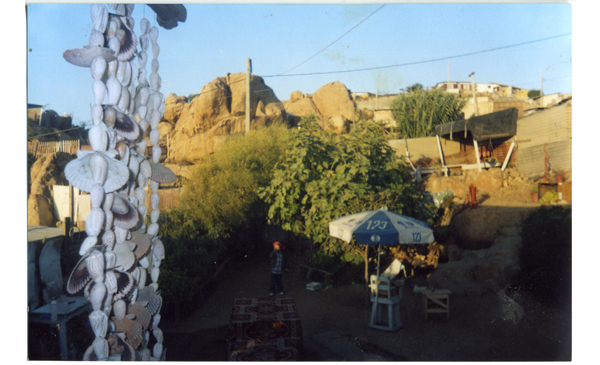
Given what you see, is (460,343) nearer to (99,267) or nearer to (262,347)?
(262,347)

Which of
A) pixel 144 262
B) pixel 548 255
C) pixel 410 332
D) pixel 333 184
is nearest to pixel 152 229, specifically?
pixel 144 262

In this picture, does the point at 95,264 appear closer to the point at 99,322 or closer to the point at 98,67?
the point at 99,322

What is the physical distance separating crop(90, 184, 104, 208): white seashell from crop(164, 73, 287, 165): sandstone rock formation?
49.2 feet

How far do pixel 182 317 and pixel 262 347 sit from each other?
3144mm

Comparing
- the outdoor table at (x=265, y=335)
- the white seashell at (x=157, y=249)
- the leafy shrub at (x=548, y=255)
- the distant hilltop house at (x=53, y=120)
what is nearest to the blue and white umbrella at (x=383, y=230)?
the outdoor table at (x=265, y=335)

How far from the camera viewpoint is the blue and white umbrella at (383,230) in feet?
19.0

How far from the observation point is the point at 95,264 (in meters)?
3.45

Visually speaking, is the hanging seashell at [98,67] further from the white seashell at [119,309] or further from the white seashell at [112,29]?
the white seashell at [119,309]

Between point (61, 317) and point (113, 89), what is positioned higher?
point (113, 89)

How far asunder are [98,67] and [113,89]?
21cm

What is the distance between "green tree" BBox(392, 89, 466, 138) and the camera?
56.1 ft

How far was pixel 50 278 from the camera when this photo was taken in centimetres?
541

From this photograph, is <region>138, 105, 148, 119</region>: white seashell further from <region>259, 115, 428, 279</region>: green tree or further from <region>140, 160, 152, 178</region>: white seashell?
<region>259, 115, 428, 279</region>: green tree

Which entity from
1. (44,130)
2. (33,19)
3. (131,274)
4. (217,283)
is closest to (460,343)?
(131,274)
